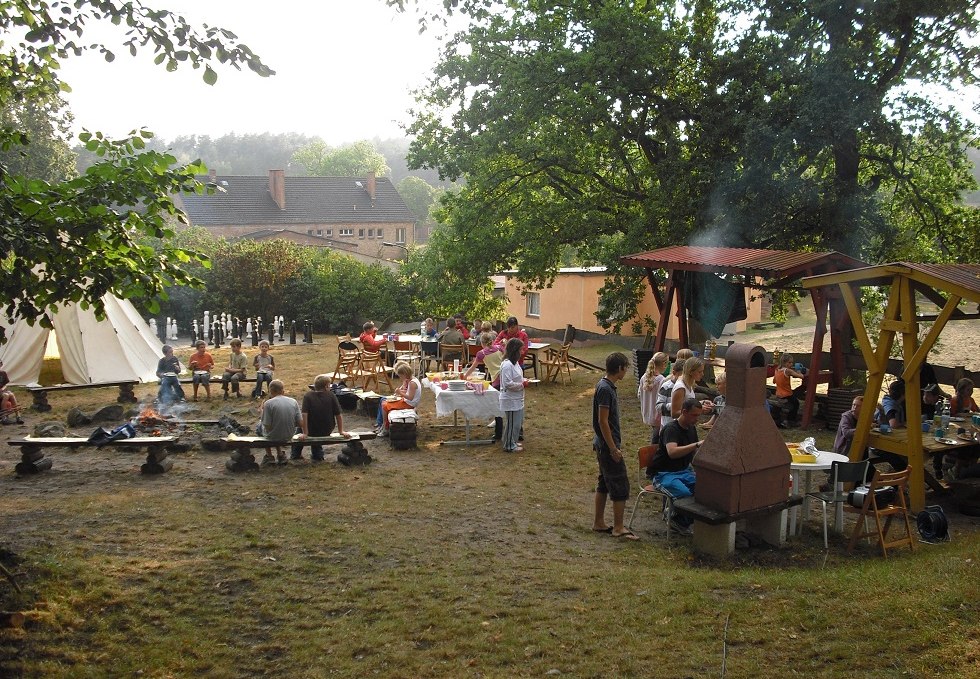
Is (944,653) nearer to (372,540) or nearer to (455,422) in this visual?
(372,540)

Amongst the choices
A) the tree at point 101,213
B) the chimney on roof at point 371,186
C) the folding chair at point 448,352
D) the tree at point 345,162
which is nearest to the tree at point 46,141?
the folding chair at point 448,352

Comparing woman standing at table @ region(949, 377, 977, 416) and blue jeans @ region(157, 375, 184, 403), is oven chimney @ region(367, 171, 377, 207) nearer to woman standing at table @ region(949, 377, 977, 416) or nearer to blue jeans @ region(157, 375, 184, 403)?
blue jeans @ region(157, 375, 184, 403)

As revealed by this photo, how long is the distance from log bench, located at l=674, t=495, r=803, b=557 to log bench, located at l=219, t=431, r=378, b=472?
179 inches

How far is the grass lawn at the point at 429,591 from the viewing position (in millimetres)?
5000

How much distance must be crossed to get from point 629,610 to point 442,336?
12.0m

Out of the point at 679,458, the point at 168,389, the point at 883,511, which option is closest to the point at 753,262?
the point at 679,458

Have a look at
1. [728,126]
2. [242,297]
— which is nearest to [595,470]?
[728,126]

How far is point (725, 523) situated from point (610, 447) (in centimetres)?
119

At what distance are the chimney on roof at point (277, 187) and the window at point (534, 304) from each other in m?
40.6

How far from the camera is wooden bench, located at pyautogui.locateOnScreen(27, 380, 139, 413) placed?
14523 millimetres

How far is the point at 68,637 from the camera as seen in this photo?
5.28 meters

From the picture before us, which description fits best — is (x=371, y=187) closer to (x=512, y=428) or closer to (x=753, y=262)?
(x=753, y=262)

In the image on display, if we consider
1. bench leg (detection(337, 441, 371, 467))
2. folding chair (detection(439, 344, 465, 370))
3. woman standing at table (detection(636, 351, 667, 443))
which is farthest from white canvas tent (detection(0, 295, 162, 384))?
woman standing at table (detection(636, 351, 667, 443))

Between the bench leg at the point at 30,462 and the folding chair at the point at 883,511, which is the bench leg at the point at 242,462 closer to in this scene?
the bench leg at the point at 30,462
